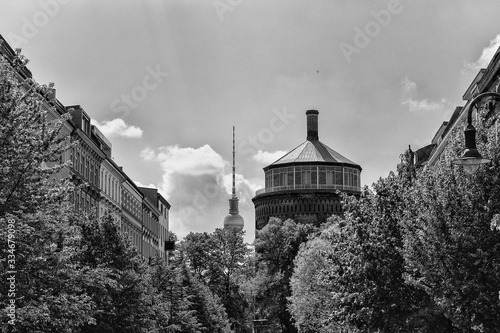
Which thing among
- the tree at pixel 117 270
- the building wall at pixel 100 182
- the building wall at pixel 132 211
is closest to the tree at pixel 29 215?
the building wall at pixel 100 182

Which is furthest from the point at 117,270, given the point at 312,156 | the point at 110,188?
the point at 312,156

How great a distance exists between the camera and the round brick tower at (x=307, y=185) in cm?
18475

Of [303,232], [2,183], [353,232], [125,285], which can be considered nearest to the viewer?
[2,183]

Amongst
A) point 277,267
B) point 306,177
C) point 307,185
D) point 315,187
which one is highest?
point 306,177

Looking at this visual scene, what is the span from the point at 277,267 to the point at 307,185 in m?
66.1

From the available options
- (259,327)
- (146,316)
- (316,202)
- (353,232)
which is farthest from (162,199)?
(353,232)

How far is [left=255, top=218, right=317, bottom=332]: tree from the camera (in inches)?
4592

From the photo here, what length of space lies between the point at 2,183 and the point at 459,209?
13.9m

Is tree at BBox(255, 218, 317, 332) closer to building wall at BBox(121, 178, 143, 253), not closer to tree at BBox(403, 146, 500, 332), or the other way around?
building wall at BBox(121, 178, 143, 253)

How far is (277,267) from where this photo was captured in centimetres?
12244

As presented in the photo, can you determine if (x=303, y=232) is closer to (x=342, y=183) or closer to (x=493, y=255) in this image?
(x=342, y=183)

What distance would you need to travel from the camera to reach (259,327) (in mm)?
167250

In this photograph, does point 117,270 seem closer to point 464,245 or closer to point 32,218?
point 32,218

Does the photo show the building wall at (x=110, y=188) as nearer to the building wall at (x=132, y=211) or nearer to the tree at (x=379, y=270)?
the building wall at (x=132, y=211)
